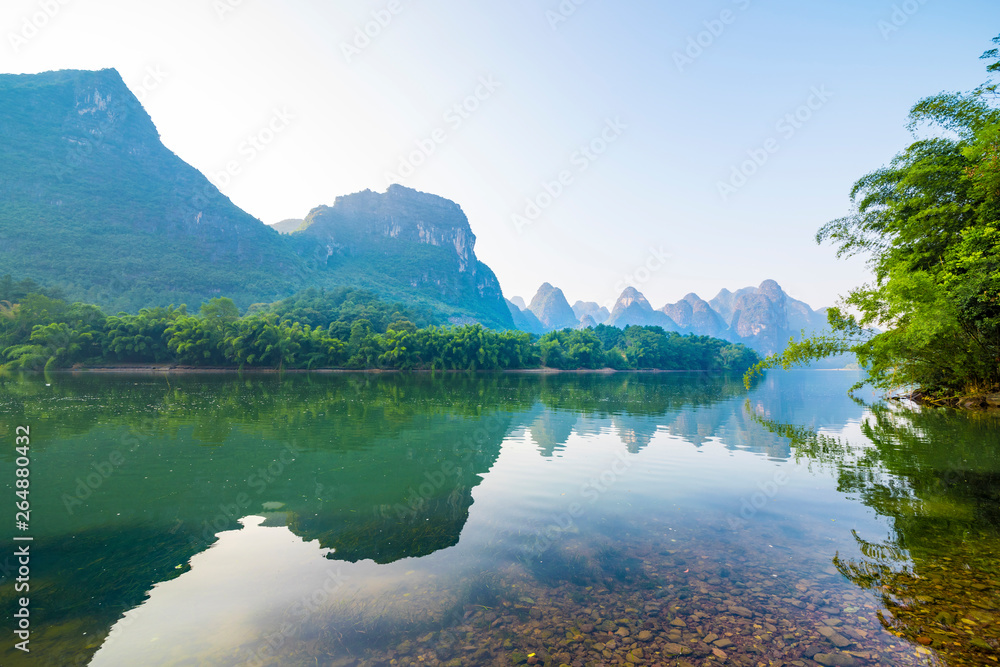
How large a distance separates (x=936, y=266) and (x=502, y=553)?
30548mm

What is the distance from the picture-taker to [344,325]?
10988 cm

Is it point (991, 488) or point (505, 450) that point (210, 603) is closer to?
point (505, 450)

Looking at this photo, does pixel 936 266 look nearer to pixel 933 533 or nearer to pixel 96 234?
pixel 933 533

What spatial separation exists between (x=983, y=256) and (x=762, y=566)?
24.2m

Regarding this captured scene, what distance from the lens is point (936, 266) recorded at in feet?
80.2

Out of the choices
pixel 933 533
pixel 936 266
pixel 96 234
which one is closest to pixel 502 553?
pixel 933 533

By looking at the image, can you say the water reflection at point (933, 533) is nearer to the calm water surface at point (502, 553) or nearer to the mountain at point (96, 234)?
the calm water surface at point (502, 553)

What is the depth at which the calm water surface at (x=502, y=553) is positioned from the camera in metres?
5.87

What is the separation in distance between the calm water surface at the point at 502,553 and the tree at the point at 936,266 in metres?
6.14

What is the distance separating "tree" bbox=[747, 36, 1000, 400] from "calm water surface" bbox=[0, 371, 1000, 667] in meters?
6.14

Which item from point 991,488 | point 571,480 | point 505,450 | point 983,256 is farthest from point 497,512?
point 983,256

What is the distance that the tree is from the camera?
21109mm

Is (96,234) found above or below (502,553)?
above

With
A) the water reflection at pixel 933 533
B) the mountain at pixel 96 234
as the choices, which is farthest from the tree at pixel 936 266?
the mountain at pixel 96 234
